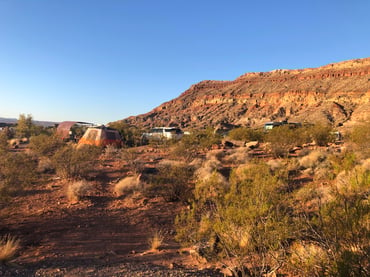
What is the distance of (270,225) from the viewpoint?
4.01 m

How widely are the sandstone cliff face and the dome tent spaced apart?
40947mm

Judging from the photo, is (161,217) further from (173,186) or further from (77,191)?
(77,191)

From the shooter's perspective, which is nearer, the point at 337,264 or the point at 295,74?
the point at 337,264

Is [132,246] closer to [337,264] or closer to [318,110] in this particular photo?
[337,264]

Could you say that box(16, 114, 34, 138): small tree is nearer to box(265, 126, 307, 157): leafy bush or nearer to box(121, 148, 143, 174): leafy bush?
box(121, 148, 143, 174): leafy bush

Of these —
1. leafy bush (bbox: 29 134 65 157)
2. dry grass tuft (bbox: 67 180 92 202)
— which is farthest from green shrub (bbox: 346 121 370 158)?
leafy bush (bbox: 29 134 65 157)

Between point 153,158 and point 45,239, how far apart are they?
35.3ft

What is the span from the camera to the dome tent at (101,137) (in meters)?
21.6

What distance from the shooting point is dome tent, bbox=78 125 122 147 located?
21.6m

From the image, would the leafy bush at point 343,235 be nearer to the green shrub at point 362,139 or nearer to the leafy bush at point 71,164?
the leafy bush at point 71,164

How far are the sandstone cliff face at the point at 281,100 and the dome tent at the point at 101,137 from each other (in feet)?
134

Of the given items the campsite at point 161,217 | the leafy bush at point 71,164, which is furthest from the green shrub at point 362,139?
the leafy bush at point 71,164

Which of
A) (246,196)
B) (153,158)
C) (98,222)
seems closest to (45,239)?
(98,222)

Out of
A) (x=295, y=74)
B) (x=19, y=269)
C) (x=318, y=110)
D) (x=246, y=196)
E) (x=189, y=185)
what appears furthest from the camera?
(x=295, y=74)
